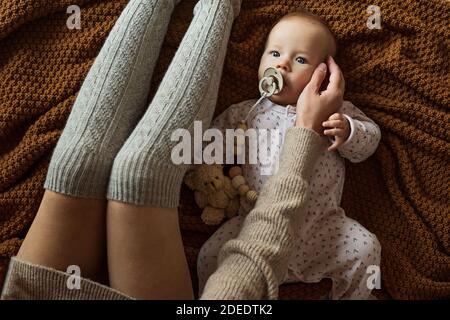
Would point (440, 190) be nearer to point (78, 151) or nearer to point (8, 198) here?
point (78, 151)

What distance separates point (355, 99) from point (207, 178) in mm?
370

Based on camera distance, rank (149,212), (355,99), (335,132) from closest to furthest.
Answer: (149,212) < (335,132) < (355,99)

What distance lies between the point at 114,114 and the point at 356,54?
0.54 m

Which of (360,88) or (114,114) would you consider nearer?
(114,114)

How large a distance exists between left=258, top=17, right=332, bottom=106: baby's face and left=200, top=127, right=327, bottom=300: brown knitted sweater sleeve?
13 centimetres

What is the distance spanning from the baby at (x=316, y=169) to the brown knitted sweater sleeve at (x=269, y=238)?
7cm

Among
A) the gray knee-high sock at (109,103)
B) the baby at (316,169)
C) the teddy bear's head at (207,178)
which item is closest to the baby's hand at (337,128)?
the baby at (316,169)

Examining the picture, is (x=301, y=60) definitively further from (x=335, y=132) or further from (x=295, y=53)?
(x=335, y=132)

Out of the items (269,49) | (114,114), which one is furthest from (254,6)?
(114,114)

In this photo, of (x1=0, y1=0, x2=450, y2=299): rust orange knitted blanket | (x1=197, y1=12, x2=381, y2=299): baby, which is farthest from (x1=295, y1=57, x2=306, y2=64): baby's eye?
(x1=0, y1=0, x2=450, y2=299): rust orange knitted blanket

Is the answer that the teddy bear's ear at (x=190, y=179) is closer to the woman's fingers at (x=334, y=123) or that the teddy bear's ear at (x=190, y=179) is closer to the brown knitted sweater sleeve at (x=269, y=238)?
the brown knitted sweater sleeve at (x=269, y=238)

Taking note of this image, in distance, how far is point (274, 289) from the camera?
32.6 inches

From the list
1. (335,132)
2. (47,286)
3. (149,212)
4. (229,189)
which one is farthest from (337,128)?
(47,286)

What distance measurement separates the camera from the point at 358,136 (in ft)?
3.33
